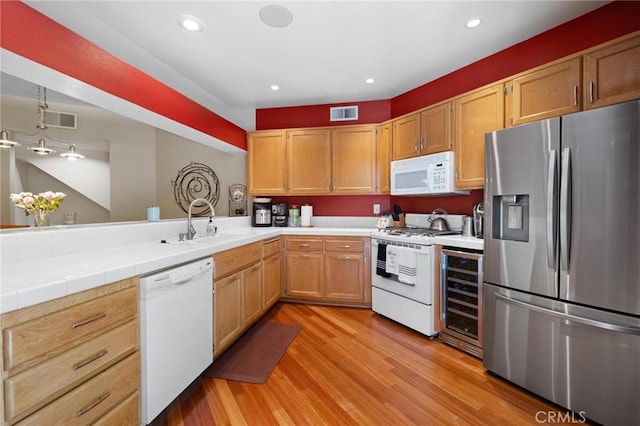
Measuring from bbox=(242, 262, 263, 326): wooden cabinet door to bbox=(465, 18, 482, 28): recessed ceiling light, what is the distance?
2.80m

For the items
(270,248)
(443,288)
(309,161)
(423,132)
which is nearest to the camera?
(443,288)

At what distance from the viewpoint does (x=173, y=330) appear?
1576 mm

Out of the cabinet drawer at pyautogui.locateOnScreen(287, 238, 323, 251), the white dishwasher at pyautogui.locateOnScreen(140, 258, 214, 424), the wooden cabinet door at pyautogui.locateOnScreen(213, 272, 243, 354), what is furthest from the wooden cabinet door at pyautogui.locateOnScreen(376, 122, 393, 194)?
the white dishwasher at pyautogui.locateOnScreen(140, 258, 214, 424)

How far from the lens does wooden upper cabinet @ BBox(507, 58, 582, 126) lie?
1845mm

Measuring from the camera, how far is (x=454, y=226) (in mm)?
3025

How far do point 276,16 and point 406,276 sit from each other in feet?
8.24

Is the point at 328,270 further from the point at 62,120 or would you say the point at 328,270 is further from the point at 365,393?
the point at 62,120

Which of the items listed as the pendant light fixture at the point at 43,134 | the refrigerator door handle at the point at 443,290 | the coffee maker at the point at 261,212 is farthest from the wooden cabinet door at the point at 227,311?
the pendant light fixture at the point at 43,134

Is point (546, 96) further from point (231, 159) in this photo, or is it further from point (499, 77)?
point (231, 159)

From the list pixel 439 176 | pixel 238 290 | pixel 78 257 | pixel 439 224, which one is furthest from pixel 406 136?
pixel 78 257

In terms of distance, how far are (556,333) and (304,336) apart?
1.92 meters

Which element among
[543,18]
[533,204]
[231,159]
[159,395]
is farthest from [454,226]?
[231,159]

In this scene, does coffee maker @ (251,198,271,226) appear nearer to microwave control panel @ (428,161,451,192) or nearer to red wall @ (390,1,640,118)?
microwave control panel @ (428,161,451,192)

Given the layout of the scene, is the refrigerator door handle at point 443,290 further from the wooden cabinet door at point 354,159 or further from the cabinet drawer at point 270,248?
the cabinet drawer at point 270,248
